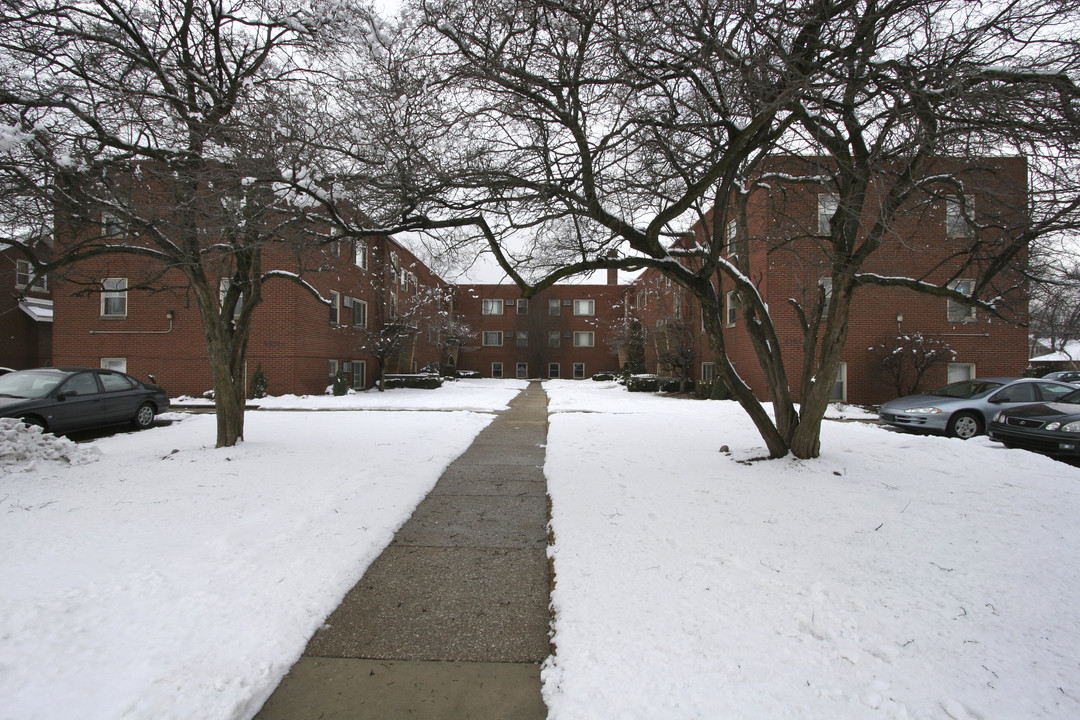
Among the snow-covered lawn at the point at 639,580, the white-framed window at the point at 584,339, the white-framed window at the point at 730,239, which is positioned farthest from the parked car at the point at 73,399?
the white-framed window at the point at 584,339

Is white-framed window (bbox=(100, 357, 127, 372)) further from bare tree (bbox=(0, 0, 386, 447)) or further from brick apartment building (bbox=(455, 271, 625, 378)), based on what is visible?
brick apartment building (bbox=(455, 271, 625, 378))

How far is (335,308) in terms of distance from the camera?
1953 cm

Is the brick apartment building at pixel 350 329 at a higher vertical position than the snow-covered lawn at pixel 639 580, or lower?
higher

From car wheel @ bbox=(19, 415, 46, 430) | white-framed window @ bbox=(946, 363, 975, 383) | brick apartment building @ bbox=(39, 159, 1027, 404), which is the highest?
brick apartment building @ bbox=(39, 159, 1027, 404)

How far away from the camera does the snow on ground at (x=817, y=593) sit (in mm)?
2457

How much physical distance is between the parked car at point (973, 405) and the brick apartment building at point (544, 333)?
99.8 feet

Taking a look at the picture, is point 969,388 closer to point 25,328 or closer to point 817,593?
point 817,593

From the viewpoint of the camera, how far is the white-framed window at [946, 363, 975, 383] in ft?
54.4

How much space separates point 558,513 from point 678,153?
4.23 m

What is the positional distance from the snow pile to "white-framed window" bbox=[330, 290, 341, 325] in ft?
40.4

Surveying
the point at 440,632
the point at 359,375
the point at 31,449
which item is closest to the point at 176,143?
the point at 31,449

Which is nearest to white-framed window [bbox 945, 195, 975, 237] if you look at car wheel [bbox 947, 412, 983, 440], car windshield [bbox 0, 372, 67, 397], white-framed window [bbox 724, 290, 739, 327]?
car wheel [bbox 947, 412, 983, 440]

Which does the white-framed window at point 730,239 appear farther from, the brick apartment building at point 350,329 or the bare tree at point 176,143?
the bare tree at point 176,143

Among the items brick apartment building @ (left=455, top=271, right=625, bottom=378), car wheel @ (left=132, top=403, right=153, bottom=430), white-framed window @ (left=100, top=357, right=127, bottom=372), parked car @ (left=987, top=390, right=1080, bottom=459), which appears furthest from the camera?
brick apartment building @ (left=455, top=271, right=625, bottom=378)
